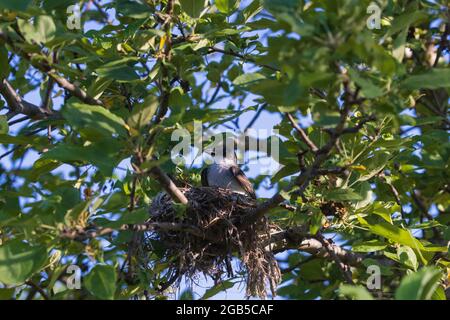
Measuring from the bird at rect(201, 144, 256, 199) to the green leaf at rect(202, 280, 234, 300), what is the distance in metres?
1.55

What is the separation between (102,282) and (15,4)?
142 cm

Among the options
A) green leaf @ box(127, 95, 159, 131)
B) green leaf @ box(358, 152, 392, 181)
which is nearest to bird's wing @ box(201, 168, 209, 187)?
green leaf @ box(358, 152, 392, 181)

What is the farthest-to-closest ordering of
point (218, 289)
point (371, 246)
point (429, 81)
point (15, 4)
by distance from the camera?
point (371, 246), point (218, 289), point (15, 4), point (429, 81)

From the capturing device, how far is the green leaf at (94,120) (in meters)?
3.64

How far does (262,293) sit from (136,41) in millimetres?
1952

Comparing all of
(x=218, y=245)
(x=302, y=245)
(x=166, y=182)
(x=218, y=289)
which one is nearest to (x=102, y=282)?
(x=166, y=182)

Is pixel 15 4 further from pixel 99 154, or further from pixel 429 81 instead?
pixel 429 81

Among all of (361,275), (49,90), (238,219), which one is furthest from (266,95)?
(361,275)

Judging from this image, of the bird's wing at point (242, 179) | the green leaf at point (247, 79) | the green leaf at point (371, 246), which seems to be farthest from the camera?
the bird's wing at point (242, 179)

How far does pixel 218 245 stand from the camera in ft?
17.4

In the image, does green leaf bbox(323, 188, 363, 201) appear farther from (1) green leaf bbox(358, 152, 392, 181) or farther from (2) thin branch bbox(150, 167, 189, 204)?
(2) thin branch bbox(150, 167, 189, 204)

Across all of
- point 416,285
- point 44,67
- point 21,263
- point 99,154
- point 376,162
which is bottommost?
point 416,285

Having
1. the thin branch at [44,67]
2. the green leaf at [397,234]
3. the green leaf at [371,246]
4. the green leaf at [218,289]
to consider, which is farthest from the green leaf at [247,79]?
the green leaf at [371,246]

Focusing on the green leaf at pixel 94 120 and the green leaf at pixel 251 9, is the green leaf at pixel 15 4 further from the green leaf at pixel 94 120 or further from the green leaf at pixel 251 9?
the green leaf at pixel 251 9
